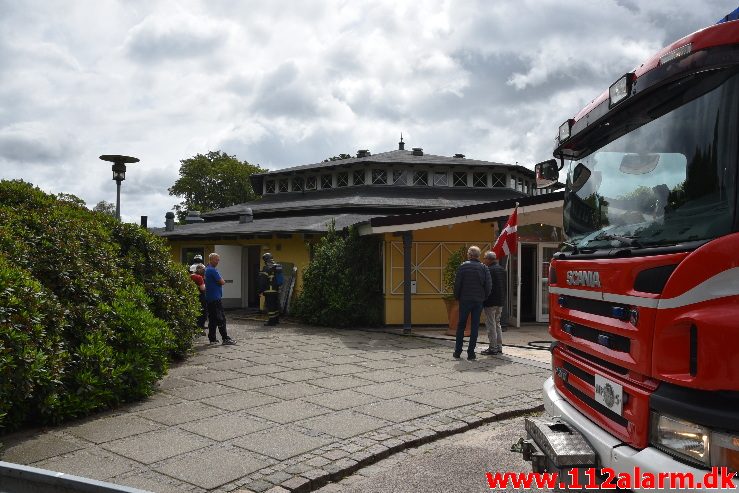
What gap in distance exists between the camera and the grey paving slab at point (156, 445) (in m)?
4.98

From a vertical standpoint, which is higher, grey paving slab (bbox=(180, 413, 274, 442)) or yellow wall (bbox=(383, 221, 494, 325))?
yellow wall (bbox=(383, 221, 494, 325))

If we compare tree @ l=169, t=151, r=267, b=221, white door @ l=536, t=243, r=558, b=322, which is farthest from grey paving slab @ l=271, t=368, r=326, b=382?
tree @ l=169, t=151, r=267, b=221

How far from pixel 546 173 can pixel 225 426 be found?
3667mm

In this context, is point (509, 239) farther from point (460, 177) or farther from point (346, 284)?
point (460, 177)

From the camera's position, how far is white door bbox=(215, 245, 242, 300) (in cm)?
1948

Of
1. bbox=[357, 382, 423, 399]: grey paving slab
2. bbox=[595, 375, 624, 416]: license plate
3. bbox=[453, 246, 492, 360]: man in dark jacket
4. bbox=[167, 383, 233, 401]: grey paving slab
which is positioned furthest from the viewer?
bbox=[453, 246, 492, 360]: man in dark jacket

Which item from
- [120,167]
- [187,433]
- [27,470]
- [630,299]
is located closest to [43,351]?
[187,433]

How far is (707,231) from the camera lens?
2795 millimetres

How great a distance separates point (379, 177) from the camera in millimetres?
25406

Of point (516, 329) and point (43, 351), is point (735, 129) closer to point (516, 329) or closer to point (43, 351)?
point (43, 351)

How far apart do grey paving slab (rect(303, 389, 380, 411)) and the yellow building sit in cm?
306

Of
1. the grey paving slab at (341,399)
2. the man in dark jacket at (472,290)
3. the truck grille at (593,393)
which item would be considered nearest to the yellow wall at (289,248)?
the man in dark jacket at (472,290)

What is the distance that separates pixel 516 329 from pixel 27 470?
42.4 feet

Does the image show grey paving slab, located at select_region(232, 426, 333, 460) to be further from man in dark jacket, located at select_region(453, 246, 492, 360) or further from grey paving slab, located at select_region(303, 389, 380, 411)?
man in dark jacket, located at select_region(453, 246, 492, 360)
